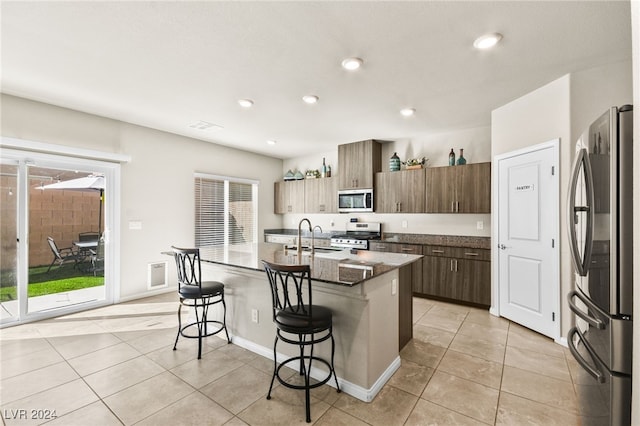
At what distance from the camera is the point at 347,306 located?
84.2 inches

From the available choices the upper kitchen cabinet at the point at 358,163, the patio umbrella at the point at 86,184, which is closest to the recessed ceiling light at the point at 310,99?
the upper kitchen cabinet at the point at 358,163

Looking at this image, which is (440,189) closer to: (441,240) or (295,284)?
(441,240)

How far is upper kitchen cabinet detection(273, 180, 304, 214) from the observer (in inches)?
250

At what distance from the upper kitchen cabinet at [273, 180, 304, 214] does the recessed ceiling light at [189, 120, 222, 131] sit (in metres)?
2.32

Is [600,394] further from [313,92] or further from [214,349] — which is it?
[313,92]

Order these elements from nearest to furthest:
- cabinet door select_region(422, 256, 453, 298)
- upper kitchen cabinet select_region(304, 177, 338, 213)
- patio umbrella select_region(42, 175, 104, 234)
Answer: patio umbrella select_region(42, 175, 104, 234) < cabinet door select_region(422, 256, 453, 298) < upper kitchen cabinet select_region(304, 177, 338, 213)

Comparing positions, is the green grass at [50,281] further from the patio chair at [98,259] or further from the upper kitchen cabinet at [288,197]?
the upper kitchen cabinet at [288,197]

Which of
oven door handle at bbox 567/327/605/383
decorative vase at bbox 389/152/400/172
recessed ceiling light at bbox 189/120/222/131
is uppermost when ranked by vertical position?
recessed ceiling light at bbox 189/120/222/131

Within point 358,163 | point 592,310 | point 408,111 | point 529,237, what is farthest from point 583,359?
point 358,163

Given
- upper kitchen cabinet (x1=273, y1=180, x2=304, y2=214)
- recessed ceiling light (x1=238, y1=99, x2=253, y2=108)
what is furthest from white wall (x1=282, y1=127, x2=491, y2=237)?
recessed ceiling light (x1=238, y1=99, x2=253, y2=108)

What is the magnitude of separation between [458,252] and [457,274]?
1.05 ft

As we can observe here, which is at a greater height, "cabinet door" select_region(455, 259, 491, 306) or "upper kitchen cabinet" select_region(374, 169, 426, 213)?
"upper kitchen cabinet" select_region(374, 169, 426, 213)

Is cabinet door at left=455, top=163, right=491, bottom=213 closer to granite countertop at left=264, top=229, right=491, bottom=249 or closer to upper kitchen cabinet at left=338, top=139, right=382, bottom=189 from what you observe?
granite countertop at left=264, top=229, right=491, bottom=249

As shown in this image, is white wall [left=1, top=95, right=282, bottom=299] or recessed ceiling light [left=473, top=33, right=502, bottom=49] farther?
white wall [left=1, top=95, right=282, bottom=299]
